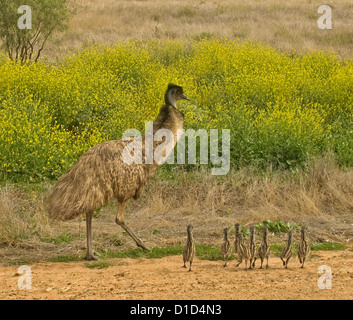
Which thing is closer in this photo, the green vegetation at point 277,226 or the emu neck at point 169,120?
the emu neck at point 169,120

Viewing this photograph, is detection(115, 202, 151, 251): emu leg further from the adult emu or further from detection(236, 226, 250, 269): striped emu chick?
detection(236, 226, 250, 269): striped emu chick

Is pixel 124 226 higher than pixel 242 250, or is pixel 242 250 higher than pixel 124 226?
pixel 124 226

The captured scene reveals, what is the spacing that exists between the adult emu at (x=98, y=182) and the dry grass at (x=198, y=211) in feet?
2.85

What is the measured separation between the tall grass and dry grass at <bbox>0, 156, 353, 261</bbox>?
71 cm

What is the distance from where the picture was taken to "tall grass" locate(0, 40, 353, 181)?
10.8m

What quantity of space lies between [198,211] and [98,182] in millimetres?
2638

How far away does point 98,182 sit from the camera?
7.22 meters

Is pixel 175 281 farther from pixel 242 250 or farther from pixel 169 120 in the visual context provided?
pixel 169 120

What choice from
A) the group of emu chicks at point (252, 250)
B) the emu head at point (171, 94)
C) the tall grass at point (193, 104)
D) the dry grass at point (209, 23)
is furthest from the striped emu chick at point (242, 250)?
the dry grass at point (209, 23)

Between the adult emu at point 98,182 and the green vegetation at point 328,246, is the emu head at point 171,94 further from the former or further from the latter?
the green vegetation at point 328,246

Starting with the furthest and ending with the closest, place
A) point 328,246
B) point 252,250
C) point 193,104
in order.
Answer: point 193,104 → point 328,246 → point 252,250

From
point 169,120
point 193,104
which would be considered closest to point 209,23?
point 193,104

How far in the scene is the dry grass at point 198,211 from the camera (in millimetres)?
8188

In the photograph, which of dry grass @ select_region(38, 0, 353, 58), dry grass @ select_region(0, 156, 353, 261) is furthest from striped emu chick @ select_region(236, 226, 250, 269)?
dry grass @ select_region(38, 0, 353, 58)
